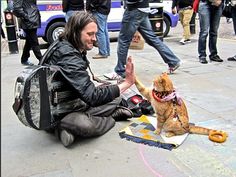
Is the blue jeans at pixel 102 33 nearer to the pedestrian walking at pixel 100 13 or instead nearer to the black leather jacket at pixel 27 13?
the pedestrian walking at pixel 100 13

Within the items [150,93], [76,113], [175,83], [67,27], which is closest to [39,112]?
[76,113]

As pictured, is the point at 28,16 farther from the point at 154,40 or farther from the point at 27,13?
the point at 154,40

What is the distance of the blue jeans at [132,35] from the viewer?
490 cm

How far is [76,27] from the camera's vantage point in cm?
288

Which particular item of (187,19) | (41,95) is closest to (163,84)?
(41,95)

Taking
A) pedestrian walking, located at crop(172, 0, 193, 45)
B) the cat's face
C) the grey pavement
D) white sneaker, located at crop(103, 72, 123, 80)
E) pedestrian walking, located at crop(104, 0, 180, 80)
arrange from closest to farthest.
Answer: the grey pavement
the cat's face
pedestrian walking, located at crop(104, 0, 180, 80)
white sneaker, located at crop(103, 72, 123, 80)
pedestrian walking, located at crop(172, 0, 193, 45)

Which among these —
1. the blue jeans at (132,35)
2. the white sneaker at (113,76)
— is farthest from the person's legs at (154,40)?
the white sneaker at (113,76)

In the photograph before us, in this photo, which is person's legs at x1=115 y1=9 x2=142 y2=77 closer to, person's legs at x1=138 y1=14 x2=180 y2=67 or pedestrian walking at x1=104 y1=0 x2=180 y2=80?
pedestrian walking at x1=104 y1=0 x2=180 y2=80

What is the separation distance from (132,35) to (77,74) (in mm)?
2375

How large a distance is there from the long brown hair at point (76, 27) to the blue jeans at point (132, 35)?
2.05 metres

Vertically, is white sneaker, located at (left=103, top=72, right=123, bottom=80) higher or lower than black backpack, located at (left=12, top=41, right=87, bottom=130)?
lower

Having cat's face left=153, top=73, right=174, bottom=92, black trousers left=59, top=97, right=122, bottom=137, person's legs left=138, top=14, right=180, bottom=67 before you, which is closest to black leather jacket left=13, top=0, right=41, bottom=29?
person's legs left=138, top=14, right=180, bottom=67

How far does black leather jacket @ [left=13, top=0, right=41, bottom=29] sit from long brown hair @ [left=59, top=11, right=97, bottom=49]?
3.23 meters

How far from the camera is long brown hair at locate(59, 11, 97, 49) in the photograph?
286cm
